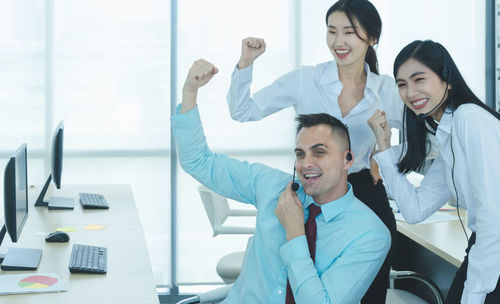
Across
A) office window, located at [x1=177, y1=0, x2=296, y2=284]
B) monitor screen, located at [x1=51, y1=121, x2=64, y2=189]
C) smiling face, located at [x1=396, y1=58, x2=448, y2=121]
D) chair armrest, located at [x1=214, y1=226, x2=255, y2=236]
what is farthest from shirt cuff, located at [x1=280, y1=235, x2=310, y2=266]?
office window, located at [x1=177, y1=0, x2=296, y2=284]

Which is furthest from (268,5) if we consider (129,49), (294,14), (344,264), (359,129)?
(344,264)

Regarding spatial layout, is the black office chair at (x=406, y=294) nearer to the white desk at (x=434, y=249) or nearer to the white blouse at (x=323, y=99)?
the white desk at (x=434, y=249)

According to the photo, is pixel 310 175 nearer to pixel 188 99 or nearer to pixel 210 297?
pixel 188 99

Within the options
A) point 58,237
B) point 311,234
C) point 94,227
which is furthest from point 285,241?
point 94,227

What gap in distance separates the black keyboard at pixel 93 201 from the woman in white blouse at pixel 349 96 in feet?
4.25

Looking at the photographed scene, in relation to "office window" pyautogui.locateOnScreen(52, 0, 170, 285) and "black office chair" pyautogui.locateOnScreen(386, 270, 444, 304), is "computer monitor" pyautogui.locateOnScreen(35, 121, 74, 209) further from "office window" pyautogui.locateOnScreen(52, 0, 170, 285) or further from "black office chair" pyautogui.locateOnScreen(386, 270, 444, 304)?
"black office chair" pyautogui.locateOnScreen(386, 270, 444, 304)

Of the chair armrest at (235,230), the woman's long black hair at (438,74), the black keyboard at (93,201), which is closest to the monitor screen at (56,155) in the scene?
the black keyboard at (93,201)

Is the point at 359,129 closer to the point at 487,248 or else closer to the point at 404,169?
the point at 404,169

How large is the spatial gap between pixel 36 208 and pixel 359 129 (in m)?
1.89

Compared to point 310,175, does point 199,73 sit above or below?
above

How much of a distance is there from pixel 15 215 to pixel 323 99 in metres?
1.24

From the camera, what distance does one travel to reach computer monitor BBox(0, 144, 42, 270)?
6.95ft

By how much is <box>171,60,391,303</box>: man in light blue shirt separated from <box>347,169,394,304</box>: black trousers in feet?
1.01

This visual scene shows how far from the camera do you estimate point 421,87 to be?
6.01ft
